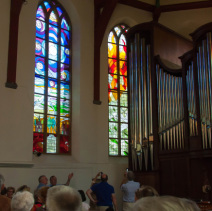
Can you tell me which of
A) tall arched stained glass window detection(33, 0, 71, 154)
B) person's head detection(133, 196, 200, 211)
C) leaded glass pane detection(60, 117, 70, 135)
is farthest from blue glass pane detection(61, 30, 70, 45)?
person's head detection(133, 196, 200, 211)

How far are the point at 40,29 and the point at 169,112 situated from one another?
432cm

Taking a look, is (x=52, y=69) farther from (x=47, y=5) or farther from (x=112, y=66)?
(x=112, y=66)

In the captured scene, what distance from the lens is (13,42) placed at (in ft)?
30.0

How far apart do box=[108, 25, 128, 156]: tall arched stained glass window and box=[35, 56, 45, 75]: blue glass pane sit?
2321 millimetres

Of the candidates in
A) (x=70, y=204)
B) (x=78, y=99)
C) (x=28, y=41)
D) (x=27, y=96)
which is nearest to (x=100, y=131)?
(x=78, y=99)

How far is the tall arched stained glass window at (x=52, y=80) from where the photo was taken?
997 cm

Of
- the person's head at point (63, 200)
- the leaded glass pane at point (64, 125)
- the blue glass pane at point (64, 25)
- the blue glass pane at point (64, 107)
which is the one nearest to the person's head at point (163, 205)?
the person's head at point (63, 200)

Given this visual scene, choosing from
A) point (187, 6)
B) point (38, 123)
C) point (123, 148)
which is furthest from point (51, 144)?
point (187, 6)

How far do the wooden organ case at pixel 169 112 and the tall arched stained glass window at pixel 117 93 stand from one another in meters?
1.08

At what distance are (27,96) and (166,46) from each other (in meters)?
4.35

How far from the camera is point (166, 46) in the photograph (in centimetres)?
1086

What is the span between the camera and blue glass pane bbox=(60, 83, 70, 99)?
10641 mm

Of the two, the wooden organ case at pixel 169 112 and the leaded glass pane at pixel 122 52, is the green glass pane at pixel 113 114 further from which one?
the leaded glass pane at pixel 122 52

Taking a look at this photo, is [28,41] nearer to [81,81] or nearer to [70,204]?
[81,81]
